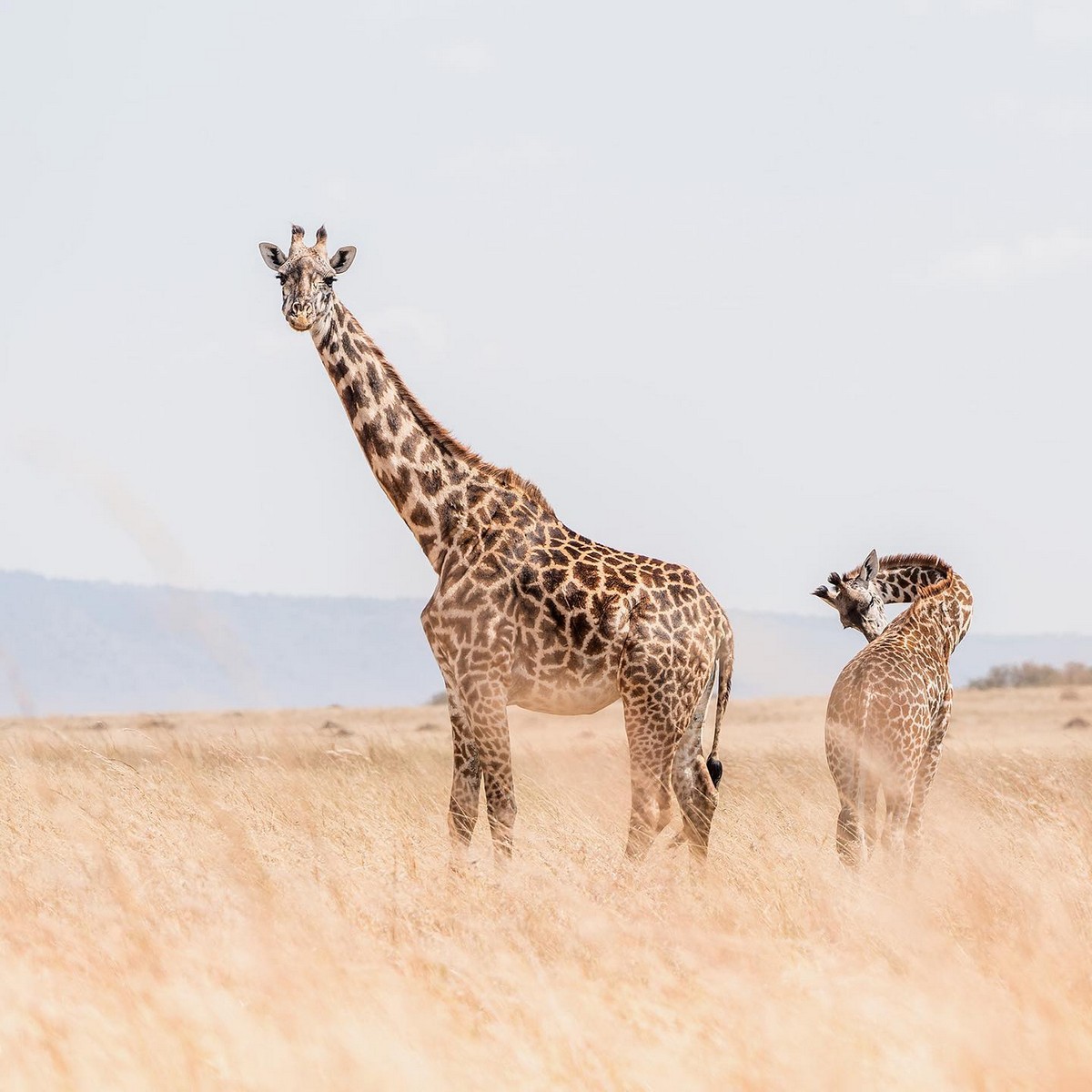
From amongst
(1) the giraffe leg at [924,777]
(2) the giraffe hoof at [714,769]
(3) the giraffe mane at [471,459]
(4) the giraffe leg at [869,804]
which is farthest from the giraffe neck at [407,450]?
(1) the giraffe leg at [924,777]

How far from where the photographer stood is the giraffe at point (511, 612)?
31.2ft

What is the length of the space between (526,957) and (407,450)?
4.48 metres

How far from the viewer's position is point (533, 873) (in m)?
7.98

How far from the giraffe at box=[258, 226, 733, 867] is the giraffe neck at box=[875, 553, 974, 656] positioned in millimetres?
2345

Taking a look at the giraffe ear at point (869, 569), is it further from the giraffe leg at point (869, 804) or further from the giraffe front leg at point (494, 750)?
the giraffe front leg at point (494, 750)

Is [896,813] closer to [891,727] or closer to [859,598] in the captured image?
[891,727]

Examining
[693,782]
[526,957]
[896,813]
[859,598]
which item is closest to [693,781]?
[693,782]

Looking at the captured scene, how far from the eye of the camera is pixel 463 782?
9.68 metres

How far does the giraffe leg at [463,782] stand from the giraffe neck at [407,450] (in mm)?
1153

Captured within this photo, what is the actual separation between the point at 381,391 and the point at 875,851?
15.6 ft

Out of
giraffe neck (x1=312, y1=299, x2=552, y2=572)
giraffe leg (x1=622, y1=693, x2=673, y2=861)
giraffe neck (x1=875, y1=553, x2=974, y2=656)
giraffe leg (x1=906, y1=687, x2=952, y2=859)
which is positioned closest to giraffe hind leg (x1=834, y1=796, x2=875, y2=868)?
giraffe leg (x1=906, y1=687, x2=952, y2=859)

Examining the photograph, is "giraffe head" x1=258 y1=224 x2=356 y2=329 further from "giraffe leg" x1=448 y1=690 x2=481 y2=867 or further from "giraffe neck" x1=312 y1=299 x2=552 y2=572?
"giraffe leg" x1=448 y1=690 x2=481 y2=867

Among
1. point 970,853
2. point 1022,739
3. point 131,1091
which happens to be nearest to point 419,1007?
point 131,1091

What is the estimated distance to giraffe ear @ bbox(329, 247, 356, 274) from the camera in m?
10.2
